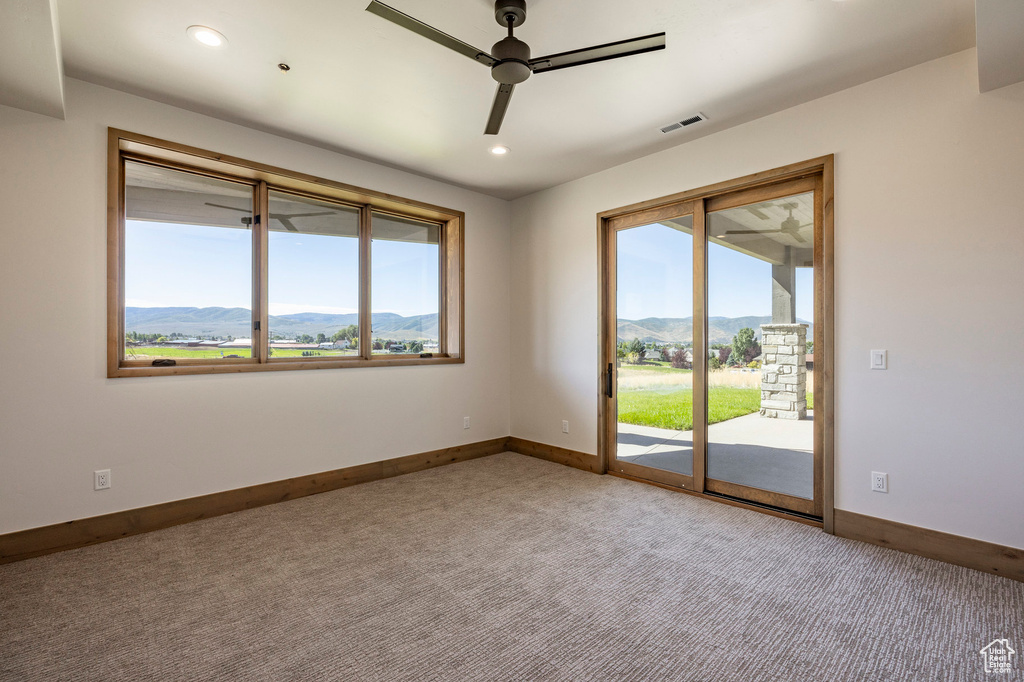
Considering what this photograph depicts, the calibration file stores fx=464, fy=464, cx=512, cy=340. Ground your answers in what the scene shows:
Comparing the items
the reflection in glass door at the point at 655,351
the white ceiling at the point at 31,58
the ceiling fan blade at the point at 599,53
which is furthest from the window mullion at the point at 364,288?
the ceiling fan blade at the point at 599,53

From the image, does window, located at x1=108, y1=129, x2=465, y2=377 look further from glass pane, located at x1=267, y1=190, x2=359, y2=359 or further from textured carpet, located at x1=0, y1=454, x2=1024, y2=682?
textured carpet, located at x1=0, y1=454, x2=1024, y2=682

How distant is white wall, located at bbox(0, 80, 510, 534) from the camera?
2.60 m

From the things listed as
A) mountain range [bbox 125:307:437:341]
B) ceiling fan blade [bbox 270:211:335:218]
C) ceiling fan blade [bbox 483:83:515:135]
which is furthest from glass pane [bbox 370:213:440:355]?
ceiling fan blade [bbox 483:83:515:135]

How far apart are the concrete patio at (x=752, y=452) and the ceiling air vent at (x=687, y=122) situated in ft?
7.05

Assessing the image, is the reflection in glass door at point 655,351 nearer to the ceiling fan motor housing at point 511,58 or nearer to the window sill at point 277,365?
the window sill at point 277,365

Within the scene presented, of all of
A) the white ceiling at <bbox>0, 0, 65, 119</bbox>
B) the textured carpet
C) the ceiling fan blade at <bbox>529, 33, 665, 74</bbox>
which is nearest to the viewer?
the textured carpet

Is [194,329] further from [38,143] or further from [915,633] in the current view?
[915,633]

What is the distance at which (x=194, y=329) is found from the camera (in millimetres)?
3387

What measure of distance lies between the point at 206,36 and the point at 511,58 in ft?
5.32

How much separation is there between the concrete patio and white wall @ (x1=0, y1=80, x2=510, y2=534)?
2655mm

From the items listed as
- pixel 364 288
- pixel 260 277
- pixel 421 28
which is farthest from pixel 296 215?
pixel 421 28

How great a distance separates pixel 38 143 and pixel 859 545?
5304mm

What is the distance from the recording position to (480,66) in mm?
2643

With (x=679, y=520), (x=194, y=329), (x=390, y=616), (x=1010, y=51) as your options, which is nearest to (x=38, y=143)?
(x=194, y=329)
